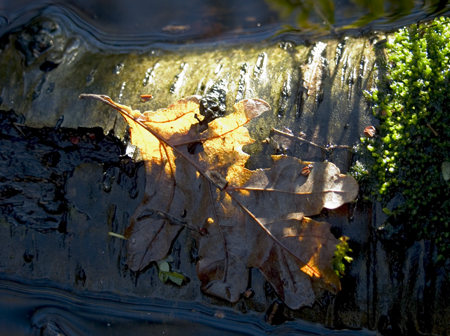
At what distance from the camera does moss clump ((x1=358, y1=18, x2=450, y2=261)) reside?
1.86 meters

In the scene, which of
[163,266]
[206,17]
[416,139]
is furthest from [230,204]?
[206,17]

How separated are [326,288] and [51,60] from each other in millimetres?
2483

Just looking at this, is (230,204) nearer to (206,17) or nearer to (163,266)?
(163,266)

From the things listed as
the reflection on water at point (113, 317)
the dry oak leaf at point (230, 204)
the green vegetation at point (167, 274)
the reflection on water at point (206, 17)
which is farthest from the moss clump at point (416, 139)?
the reflection on water at point (206, 17)

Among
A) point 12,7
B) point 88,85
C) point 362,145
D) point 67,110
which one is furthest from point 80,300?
point 12,7

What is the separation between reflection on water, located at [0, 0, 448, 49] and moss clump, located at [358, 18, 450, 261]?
4.51 ft

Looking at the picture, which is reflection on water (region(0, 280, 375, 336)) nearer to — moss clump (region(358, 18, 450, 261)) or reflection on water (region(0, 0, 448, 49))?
moss clump (region(358, 18, 450, 261))

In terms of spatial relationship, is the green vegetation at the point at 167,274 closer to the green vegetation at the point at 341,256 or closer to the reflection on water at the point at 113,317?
the reflection on water at the point at 113,317

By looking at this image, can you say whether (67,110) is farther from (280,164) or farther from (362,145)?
(362,145)

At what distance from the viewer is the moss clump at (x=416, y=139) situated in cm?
186

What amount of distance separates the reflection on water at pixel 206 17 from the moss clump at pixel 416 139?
4.51 ft

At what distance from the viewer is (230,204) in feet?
6.63

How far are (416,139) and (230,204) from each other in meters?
1.10

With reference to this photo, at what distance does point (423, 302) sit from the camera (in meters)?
1.87
